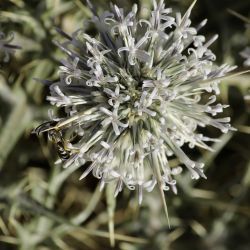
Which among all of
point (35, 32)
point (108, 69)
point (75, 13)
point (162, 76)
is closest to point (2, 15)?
point (35, 32)

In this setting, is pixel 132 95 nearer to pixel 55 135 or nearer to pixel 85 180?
pixel 55 135

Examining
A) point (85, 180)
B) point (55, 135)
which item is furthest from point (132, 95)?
point (85, 180)

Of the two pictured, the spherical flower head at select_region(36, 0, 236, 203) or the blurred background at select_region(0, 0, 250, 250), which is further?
the blurred background at select_region(0, 0, 250, 250)

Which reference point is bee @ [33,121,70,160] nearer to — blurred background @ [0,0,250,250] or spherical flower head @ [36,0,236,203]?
spherical flower head @ [36,0,236,203]

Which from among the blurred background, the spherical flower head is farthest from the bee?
the blurred background

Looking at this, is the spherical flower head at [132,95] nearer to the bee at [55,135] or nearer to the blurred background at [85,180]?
the bee at [55,135]
